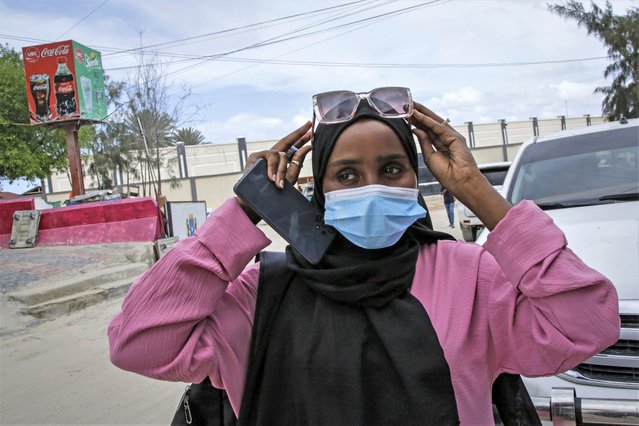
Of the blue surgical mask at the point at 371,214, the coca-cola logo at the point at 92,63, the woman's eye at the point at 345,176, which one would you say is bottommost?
the blue surgical mask at the point at 371,214

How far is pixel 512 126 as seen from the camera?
43.2m

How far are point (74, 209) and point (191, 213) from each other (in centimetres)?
272

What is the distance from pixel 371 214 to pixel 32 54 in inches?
713

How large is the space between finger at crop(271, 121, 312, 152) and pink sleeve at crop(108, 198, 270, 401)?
0.79 ft

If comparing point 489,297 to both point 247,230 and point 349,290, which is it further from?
point 247,230

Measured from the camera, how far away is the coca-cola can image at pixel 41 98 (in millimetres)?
15883

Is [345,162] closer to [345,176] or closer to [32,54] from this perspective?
[345,176]

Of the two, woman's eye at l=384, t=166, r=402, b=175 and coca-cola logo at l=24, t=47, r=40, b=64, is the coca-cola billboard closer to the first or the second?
coca-cola logo at l=24, t=47, r=40, b=64

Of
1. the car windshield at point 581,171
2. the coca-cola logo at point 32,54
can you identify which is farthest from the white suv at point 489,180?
the coca-cola logo at point 32,54

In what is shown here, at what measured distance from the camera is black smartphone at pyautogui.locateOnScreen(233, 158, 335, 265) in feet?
4.43

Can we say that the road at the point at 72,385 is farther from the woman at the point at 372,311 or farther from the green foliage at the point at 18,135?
the green foliage at the point at 18,135

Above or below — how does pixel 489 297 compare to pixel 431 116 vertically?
below

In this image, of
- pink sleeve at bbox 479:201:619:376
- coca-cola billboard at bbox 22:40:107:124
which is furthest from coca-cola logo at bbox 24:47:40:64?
pink sleeve at bbox 479:201:619:376

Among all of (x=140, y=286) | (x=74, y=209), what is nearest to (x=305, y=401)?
(x=140, y=286)
